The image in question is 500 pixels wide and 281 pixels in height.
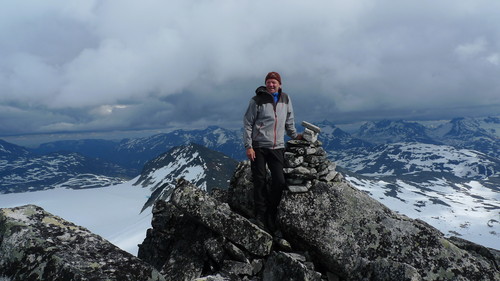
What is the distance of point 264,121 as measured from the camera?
13.3m

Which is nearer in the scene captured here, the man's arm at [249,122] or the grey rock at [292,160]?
the man's arm at [249,122]

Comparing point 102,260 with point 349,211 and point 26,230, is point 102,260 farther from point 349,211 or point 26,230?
point 349,211

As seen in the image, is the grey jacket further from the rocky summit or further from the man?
the rocky summit

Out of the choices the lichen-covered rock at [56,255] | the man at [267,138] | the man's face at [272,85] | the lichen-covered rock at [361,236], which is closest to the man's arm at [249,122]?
the man at [267,138]

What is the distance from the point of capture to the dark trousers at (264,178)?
1356cm

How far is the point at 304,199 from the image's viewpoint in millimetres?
13602

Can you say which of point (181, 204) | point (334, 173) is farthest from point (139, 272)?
point (334, 173)

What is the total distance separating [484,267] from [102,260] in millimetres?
12857

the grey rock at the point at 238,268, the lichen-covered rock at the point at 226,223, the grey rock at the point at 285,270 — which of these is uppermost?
the lichen-covered rock at the point at 226,223

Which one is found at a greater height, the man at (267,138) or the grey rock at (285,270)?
the man at (267,138)

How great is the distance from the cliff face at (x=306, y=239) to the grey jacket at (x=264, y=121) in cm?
148

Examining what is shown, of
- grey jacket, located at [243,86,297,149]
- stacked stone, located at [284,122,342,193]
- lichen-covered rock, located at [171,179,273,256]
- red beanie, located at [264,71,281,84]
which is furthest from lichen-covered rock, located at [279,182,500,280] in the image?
red beanie, located at [264,71,281,84]

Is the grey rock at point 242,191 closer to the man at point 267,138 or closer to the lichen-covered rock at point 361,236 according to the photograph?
the man at point 267,138

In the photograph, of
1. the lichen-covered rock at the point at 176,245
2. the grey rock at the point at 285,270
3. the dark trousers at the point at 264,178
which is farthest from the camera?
the dark trousers at the point at 264,178
